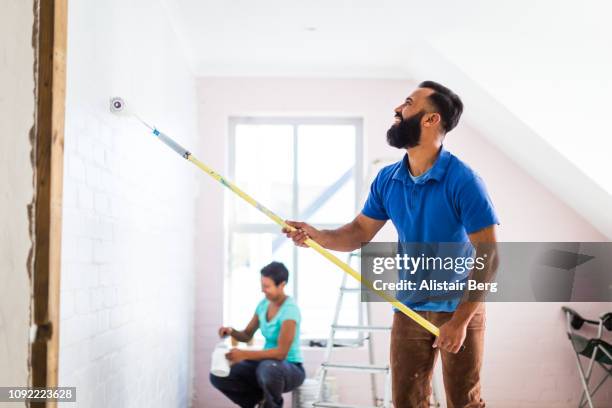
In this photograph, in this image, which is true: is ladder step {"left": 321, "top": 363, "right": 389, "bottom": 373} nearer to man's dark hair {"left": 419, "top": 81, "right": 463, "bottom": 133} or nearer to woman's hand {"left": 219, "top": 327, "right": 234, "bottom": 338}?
woman's hand {"left": 219, "top": 327, "right": 234, "bottom": 338}

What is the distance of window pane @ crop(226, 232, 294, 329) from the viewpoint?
561 centimetres

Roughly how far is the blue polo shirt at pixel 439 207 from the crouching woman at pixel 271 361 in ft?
5.25

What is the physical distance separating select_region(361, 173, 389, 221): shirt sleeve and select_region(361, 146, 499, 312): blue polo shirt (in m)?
0.08

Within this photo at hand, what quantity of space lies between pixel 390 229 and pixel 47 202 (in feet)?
12.0

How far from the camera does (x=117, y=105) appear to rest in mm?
2777

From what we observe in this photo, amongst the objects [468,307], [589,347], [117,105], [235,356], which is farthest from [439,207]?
[589,347]

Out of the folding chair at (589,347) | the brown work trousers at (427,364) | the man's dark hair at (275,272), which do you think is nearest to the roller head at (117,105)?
the brown work trousers at (427,364)

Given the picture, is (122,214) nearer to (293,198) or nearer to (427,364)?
(427,364)

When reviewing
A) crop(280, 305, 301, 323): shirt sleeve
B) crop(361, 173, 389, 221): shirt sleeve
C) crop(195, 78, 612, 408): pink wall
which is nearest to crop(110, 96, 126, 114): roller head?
crop(361, 173, 389, 221): shirt sleeve

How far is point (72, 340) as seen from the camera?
2334 mm

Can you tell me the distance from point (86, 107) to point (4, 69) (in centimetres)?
43

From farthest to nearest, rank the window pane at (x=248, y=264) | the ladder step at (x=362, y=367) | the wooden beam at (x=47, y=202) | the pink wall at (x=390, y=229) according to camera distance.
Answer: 1. the window pane at (x=248, y=264)
2. the pink wall at (x=390, y=229)
3. the ladder step at (x=362, y=367)
4. the wooden beam at (x=47, y=202)

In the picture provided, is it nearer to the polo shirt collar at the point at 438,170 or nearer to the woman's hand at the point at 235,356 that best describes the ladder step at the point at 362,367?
the woman's hand at the point at 235,356

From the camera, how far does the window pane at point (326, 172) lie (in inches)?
222
